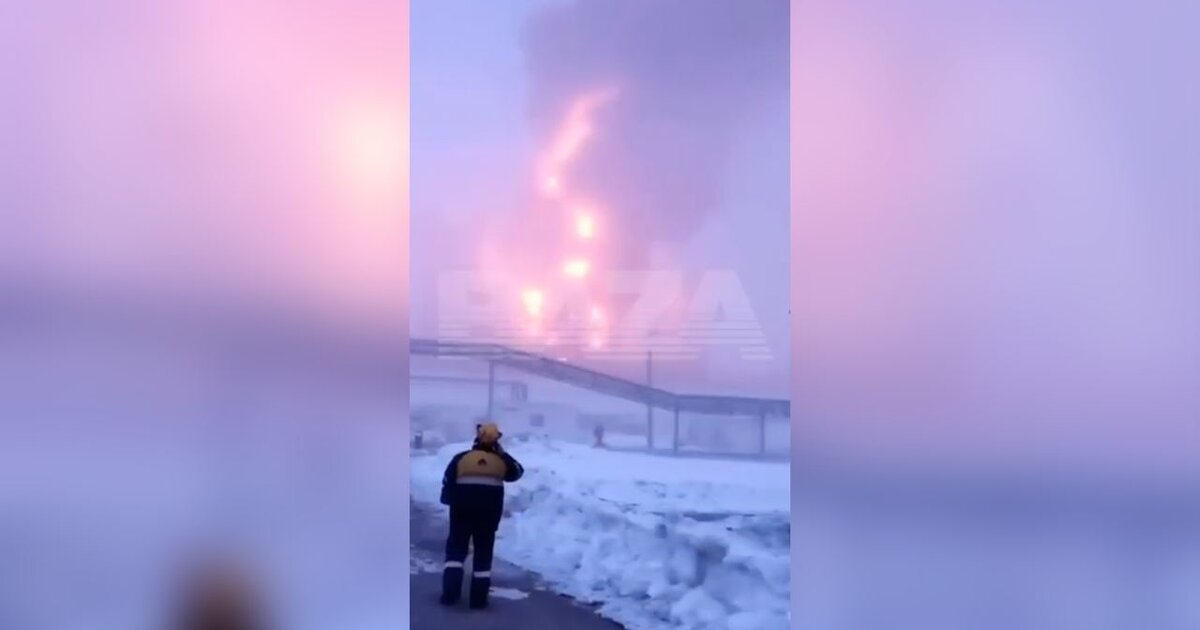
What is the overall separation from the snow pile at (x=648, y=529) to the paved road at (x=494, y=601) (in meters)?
0.03

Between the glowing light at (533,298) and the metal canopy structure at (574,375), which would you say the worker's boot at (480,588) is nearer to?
the metal canopy structure at (574,375)

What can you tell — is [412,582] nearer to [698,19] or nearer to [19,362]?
[19,362]

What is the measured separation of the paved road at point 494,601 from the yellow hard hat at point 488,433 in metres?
0.20

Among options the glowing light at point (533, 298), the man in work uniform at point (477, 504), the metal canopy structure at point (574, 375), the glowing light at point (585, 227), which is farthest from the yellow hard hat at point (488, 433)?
the glowing light at point (585, 227)

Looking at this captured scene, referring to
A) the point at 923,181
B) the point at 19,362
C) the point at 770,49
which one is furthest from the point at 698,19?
the point at 19,362

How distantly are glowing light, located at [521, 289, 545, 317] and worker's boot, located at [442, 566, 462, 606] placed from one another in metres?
0.59

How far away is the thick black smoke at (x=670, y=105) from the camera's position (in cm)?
204

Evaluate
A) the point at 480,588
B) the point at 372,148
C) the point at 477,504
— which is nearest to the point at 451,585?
the point at 480,588

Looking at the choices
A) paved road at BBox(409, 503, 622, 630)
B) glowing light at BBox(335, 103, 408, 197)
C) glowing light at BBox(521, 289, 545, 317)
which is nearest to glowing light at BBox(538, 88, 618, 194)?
glowing light at BBox(521, 289, 545, 317)

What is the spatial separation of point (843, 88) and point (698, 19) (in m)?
0.36

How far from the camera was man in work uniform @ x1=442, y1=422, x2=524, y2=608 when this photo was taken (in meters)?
2.04

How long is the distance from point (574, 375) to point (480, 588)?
515 mm

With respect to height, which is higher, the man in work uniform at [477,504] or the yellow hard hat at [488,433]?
the yellow hard hat at [488,433]

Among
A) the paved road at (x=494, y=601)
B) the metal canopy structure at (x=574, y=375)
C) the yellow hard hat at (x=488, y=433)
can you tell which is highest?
the metal canopy structure at (x=574, y=375)
